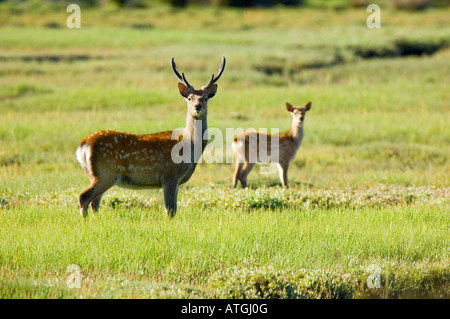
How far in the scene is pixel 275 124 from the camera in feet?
68.5

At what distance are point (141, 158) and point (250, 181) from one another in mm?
5036

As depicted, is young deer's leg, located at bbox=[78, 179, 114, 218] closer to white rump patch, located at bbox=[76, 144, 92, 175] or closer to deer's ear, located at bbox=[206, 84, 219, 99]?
white rump patch, located at bbox=[76, 144, 92, 175]

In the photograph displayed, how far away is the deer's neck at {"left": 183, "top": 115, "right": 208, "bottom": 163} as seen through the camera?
1097 cm

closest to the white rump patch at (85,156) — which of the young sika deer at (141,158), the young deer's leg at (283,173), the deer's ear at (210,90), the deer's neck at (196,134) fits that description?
the young sika deer at (141,158)

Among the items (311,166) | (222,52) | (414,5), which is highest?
(414,5)

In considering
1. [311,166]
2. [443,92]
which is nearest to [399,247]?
[311,166]

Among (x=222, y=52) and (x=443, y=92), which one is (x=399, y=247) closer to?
(x=443, y=92)

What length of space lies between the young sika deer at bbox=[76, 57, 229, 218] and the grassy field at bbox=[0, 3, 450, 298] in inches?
22.1

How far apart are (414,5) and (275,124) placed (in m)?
→ 55.4

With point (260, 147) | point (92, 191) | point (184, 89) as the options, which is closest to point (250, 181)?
point (260, 147)

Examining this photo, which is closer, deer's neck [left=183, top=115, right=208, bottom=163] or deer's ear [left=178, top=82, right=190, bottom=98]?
deer's ear [left=178, top=82, right=190, bottom=98]

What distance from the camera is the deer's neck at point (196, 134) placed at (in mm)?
10969

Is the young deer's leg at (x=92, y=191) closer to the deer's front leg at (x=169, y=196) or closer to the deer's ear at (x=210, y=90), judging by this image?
the deer's front leg at (x=169, y=196)

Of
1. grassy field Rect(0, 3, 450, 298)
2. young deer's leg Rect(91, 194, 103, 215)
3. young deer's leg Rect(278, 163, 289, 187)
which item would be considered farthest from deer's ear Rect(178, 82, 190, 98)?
young deer's leg Rect(278, 163, 289, 187)
